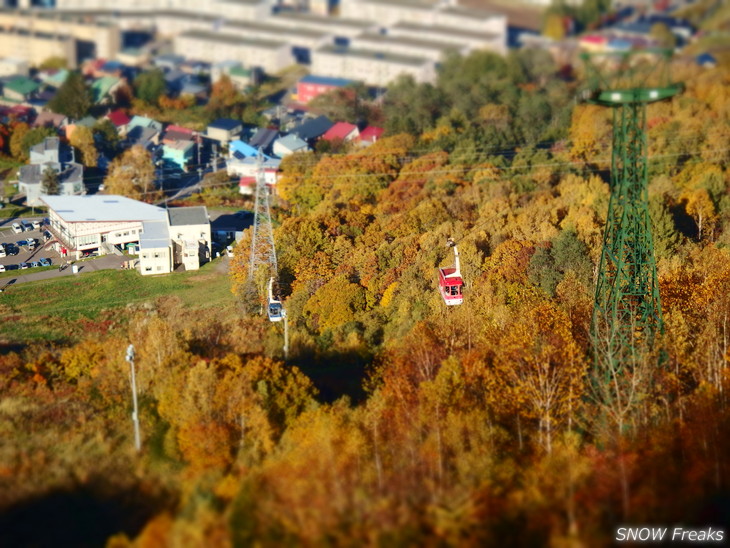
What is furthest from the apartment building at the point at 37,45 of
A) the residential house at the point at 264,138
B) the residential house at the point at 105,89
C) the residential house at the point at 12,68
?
the residential house at the point at 264,138

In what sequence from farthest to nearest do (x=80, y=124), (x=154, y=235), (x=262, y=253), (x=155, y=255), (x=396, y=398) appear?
(x=80, y=124) < (x=154, y=235) < (x=155, y=255) < (x=262, y=253) < (x=396, y=398)

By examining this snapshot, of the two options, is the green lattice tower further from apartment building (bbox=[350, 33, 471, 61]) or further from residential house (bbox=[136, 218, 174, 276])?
apartment building (bbox=[350, 33, 471, 61])

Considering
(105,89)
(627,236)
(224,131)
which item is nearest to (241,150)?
(224,131)

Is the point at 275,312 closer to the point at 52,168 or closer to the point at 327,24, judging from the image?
the point at 52,168

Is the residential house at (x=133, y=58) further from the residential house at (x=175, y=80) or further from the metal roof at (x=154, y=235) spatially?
the metal roof at (x=154, y=235)

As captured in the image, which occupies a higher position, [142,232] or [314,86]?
[314,86]

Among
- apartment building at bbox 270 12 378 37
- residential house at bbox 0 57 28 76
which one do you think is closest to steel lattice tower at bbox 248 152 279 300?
residential house at bbox 0 57 28 76

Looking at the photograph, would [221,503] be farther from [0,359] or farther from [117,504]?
[0,359]
